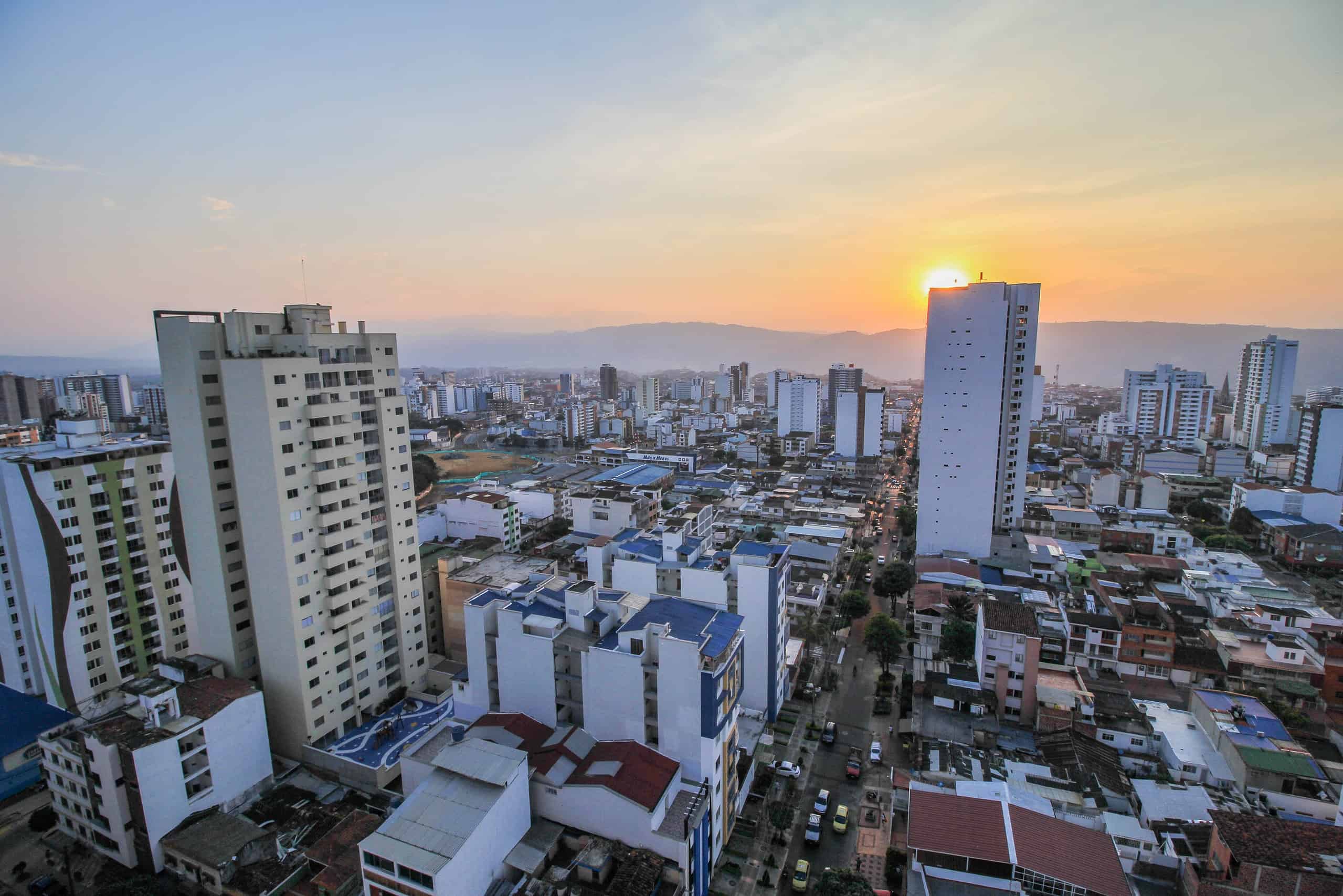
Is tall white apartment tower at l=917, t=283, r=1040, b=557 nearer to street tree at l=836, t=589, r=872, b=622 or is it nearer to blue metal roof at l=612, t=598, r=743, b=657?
street tree at l=836, t=589, r=872, b=622

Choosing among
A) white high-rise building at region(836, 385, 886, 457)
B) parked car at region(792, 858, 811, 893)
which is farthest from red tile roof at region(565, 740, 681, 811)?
white high-rise building at region(836, 385, 886, 457)

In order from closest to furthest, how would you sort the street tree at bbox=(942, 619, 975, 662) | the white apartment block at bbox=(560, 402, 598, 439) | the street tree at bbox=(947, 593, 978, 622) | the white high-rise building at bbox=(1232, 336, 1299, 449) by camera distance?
1. the street tree at bbox=(942, 619, 975, 662)
2. the street tree at bbox=(947, 593, 978, 622)
3. the white high-rise building at bbox=(1232, 336, 1299, 449)
4. the white apartment block at bbox=(560, 402, 598, 439)

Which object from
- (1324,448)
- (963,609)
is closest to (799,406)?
(1324,448)

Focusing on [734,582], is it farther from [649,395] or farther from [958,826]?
[649,395]

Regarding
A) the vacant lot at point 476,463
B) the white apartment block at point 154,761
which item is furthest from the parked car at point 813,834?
the vacant lot at point 476,463

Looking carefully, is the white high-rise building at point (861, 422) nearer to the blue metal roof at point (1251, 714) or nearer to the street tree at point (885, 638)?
the street tree at point (885, 638)

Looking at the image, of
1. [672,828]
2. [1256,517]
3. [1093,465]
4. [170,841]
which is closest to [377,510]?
[170,841]
